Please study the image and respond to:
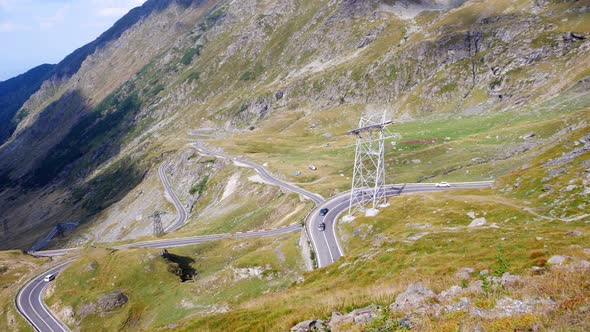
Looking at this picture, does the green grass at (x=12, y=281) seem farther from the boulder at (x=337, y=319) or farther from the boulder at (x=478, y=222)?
the boulder at (x=478, y=222)

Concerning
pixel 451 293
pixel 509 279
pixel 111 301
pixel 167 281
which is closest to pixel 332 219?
pixel 167 281

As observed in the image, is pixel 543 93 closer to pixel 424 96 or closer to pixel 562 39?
pixel 562 39

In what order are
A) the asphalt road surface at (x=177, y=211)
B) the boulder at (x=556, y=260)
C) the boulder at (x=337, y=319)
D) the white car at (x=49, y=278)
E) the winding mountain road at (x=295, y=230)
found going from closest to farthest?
1. the boulder at (x=337, y=319)
2. the boulder at (x=556, y=260)
3. the winding mountain road at (x=295, y=230)
4. the white car at (x=49, y=278)
5. the asphalt road surface at (x=177, y=211)

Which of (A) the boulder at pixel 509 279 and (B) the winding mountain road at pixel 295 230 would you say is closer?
(A) the boulder at pixel 509 279

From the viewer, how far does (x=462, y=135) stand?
4830 inches

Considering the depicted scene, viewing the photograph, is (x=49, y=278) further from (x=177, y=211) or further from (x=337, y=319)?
(x=337, y=319)

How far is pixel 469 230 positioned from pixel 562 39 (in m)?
172

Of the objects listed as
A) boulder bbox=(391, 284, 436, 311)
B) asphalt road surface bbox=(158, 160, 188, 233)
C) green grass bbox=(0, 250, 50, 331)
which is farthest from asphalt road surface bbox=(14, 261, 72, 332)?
boulder bbox=(391, 284, 436, 311)

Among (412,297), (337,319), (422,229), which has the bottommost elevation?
(422,229)

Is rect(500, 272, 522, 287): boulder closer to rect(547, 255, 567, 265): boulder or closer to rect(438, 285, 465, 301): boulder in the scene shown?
rect(438, 285, 465, 301): boulder

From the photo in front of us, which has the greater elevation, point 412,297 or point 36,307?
point 412,297

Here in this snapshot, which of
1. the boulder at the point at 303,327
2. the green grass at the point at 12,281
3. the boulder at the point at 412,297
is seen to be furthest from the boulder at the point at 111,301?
the boulder at the point at 412,297

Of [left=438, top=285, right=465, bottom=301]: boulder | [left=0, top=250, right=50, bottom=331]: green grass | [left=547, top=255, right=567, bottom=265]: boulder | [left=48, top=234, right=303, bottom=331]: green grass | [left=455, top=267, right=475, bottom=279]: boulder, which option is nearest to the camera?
[left=438, top=285, right=465, bottom=301]: boulder

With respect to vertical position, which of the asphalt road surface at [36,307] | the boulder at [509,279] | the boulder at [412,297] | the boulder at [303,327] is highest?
the boulder at [303,327]
